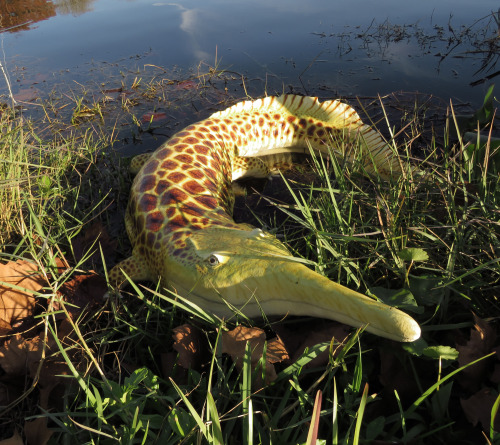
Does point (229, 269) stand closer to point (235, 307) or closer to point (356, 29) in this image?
point (235, 307)

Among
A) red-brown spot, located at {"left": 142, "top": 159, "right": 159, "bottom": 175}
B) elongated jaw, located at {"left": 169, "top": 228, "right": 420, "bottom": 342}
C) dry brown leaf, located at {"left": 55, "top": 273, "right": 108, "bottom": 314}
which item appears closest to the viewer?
elongated jaw, located at {"left": 169, "top": 228, "right": 420, "bottom": 342}

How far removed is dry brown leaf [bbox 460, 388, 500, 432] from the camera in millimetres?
1645

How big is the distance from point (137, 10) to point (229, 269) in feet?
35.0

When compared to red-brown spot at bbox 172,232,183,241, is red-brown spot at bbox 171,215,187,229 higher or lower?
higher

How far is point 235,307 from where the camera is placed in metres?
2.26

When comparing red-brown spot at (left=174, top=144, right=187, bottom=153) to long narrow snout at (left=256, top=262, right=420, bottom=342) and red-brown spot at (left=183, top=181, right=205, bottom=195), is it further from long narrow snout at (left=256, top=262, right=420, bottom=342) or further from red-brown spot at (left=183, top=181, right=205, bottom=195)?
long narrow snout at (left=256, top=262, right=420, bottom=342)

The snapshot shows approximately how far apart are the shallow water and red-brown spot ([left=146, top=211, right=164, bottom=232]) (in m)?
3.56

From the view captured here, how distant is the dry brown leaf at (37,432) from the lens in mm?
1843

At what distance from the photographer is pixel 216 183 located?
12.5 feet

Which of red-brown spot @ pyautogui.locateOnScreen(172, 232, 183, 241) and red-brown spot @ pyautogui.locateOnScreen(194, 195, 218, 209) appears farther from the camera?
red-brown spot @ pyautogui.locateOnScreen(194, 195, 218, 209)

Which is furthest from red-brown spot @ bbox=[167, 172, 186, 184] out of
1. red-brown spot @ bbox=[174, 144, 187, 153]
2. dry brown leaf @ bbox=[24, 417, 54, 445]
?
dry brown leaf @ bbox=[24, 417, 54, 445]

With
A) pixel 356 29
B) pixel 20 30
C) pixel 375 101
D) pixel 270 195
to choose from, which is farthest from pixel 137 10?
pixel 270 195

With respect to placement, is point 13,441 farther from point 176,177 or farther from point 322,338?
point 176,177

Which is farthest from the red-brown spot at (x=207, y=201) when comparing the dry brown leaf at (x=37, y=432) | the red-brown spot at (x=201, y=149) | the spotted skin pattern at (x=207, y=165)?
the dry brown leaf at (x=37, y=432)
